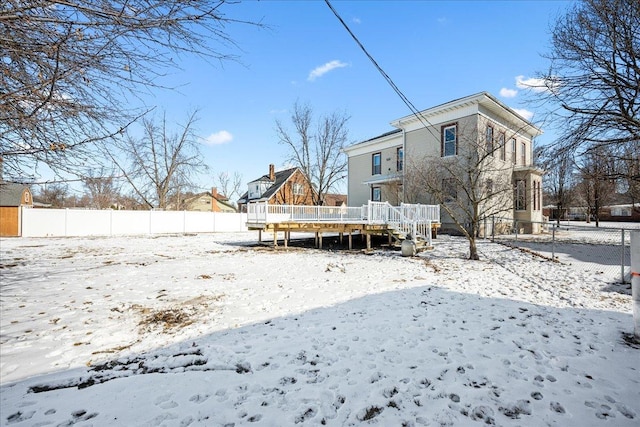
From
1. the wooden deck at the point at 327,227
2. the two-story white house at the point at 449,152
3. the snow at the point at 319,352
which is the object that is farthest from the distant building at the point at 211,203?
the snow at the point at 319,352

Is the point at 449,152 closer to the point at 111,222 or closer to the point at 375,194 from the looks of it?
the point at 375,194

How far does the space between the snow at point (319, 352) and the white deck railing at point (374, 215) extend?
5158 millimetres

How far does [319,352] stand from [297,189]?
3114 centimetres

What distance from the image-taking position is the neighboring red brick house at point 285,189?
108ft

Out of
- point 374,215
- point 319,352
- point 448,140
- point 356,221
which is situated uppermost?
point 448,140

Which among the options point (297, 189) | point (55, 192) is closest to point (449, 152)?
point (55, 192)

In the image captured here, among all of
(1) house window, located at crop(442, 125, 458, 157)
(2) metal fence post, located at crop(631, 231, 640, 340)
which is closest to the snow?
(2) metal fence post, located at crop(631, 231, 640, 340)

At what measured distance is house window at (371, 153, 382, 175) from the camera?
22.2 m

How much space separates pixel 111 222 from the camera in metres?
21.0

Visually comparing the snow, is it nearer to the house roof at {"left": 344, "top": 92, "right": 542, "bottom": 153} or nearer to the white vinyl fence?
the white vinyl fence

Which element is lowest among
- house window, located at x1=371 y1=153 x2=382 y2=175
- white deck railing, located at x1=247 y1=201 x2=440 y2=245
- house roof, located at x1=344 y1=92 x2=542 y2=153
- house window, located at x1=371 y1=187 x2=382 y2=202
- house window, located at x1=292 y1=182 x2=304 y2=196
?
white deck railing, located at x1=247 y1=201 x2=440 y2=245

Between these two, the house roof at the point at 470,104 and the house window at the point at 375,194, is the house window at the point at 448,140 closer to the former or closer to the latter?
the house roof at the point at 470,104

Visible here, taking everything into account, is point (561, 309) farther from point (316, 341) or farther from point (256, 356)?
point (256, 356)

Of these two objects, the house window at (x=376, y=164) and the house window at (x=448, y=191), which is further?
the house window at (x=376, y=164)
